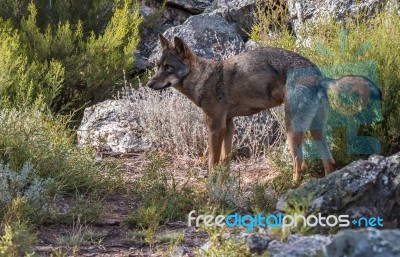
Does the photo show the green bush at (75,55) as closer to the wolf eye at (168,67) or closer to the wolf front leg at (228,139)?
the wolf eye at (168,67)

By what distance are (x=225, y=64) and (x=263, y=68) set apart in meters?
0.57

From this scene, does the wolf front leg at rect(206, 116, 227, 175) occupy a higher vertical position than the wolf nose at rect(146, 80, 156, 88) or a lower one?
lower

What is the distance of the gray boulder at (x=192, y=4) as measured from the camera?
40.1ft

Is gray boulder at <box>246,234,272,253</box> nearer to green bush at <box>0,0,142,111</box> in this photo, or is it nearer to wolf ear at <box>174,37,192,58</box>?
wolf ear at <box>174,37,192,58</box>

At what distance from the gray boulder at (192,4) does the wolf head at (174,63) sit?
4988 millimetres

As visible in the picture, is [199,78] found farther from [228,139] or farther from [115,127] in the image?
[115,127]

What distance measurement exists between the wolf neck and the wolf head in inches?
2.1

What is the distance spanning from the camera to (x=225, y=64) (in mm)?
7352

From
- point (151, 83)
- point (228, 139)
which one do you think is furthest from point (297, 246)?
point (228, 139)

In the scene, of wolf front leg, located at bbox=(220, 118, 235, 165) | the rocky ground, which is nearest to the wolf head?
wolf front leg, located at bbox=(220, 118, 235, 165)

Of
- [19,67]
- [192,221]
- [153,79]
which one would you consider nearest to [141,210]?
[192,221]

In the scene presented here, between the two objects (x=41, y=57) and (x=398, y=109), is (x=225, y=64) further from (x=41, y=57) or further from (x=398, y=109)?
(x=41, y=57)

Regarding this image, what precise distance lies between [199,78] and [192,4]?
5176mm

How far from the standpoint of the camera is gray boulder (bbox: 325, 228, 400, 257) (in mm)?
2809
